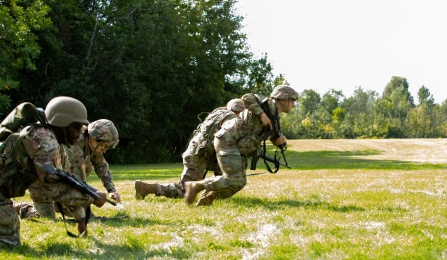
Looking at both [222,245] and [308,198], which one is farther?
[308,198]

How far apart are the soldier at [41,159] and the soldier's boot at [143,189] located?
479cm

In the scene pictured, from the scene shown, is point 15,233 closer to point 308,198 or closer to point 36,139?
point 36,139

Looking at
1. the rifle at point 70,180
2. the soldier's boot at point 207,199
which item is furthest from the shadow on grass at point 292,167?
the rifle at point 70,180

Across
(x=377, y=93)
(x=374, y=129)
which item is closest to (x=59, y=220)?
(x=374, y=129)

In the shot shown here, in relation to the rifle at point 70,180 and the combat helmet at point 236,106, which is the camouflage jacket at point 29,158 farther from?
the combat helmet at point 236,106

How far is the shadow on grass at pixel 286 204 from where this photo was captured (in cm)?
986

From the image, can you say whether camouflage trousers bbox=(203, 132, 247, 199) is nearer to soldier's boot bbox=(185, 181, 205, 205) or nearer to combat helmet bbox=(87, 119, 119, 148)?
soldier's boot bbox=(185, 181, 205, 205)

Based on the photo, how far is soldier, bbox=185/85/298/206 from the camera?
32.4ft

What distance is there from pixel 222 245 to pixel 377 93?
175 m

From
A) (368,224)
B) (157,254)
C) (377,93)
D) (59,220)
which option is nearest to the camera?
(157,254)

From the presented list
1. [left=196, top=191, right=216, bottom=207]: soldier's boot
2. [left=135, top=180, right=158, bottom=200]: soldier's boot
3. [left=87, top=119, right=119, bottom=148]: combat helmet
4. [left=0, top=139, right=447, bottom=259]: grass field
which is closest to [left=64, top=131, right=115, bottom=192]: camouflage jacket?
[left=87, top=119, right=119, bottom=148]: combat helmet

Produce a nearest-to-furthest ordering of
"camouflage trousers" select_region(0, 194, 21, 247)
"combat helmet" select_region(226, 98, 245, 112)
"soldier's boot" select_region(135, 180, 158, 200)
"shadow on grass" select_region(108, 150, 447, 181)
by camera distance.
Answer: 1. "camouflage trousers" select_region(0, 194, 21, 247)
2. "soldier's boot" select_region(135, 180, 158, 200)
3. "combat helmet" select_region(226, 98, 245, 112)
4. "shadow on grass" select_region(108, 150, 447, 181)

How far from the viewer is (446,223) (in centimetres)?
800

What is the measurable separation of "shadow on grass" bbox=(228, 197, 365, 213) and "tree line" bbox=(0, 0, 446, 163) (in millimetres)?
24452
